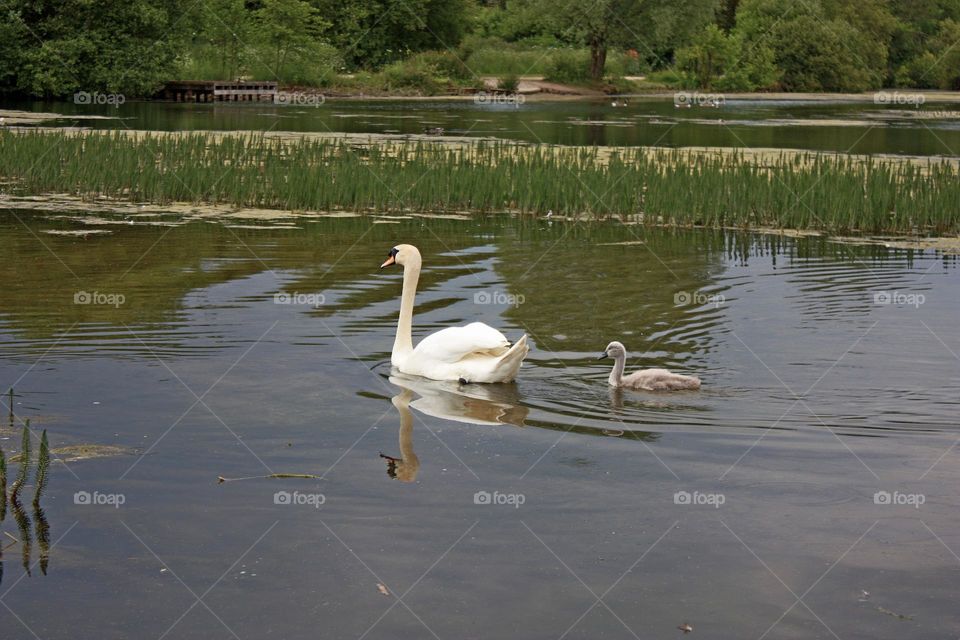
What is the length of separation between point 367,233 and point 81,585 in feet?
40.4

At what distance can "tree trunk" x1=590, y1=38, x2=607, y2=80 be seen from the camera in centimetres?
7100

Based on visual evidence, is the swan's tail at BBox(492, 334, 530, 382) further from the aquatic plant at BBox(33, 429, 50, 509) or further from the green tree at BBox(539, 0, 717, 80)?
the green tree at BBox(539, 0, 717, 80)

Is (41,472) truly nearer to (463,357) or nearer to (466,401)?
(466,401)

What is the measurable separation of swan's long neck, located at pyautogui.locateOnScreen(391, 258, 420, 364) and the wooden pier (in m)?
46.6

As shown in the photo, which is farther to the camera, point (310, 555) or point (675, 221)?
point (675, 221)

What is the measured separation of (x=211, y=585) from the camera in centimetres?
606

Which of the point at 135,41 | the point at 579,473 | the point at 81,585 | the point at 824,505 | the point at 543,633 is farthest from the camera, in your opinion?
the point at 135,41

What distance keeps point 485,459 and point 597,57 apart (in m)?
65.0

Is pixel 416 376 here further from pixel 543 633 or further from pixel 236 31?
pixel 236 31

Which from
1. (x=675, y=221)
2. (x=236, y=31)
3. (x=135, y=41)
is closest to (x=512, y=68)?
(x=236, y=31)

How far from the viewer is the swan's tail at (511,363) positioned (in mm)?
9586

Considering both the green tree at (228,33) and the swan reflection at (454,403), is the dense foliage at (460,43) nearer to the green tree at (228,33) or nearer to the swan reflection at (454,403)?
the green tree at (228,33)

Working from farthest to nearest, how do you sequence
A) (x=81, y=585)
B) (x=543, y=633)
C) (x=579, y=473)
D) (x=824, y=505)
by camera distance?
(x=579, y=473), (x=824, y=505), (x=81, y=585), (x=543, y=633)

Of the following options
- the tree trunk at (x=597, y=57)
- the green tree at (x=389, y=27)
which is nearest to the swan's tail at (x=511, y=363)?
the tree trunk at (x=597, y=57)
